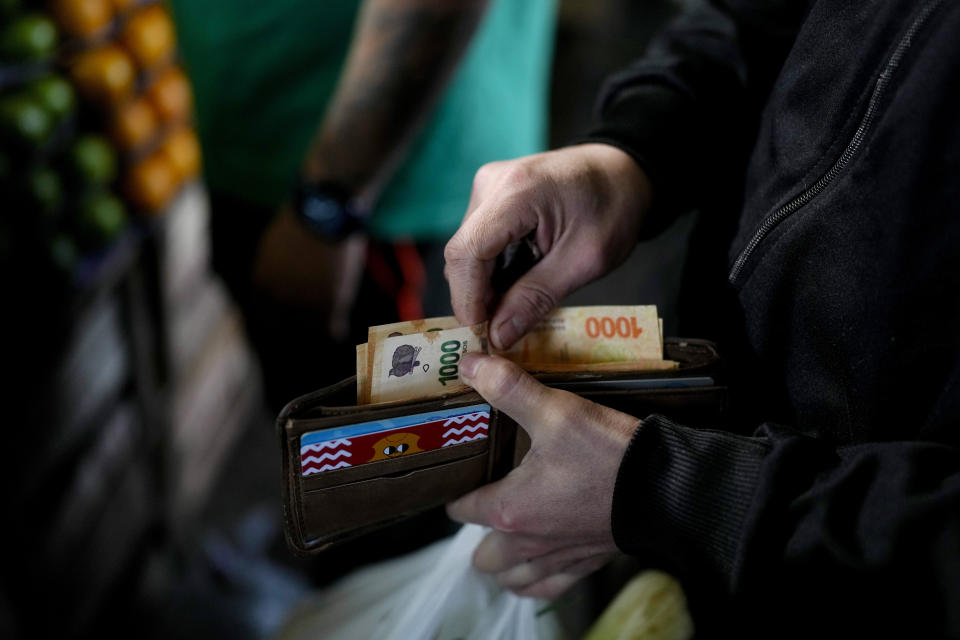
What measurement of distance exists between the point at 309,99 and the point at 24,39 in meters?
0.54

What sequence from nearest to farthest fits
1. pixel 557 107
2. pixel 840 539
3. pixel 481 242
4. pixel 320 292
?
pixel 840 539, pixel 481 242, pixel 320 292, pixel 557 107

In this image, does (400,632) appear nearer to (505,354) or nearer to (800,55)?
(505,354)

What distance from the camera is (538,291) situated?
0.67 metres

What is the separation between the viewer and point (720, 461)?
1.94 feet

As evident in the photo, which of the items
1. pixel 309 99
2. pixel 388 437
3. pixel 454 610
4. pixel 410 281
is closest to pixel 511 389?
pixel 388 437

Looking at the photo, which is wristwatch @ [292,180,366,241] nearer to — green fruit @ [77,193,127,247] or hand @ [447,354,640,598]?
green fruit @ [77,193,127,247]

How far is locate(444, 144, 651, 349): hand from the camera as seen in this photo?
Result: 639 mm

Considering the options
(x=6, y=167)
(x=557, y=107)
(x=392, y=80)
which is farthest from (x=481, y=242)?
(x=557, y=107)

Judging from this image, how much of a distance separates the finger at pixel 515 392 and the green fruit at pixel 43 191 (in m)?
1.17

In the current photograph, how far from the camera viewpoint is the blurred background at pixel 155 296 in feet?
4.26

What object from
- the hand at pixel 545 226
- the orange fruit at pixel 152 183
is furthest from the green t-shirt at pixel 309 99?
the hand at pixel 545 226

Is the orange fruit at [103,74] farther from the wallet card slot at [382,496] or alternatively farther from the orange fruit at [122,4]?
the wallet card slot at [382,496]

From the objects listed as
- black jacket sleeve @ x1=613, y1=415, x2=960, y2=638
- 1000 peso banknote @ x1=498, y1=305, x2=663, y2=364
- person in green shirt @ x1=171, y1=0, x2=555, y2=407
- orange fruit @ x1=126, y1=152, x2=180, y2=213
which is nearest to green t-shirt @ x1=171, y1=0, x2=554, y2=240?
person in green shirt @ x1=171, y1=0, x2=555, y2=407

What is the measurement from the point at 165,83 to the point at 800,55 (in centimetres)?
155
